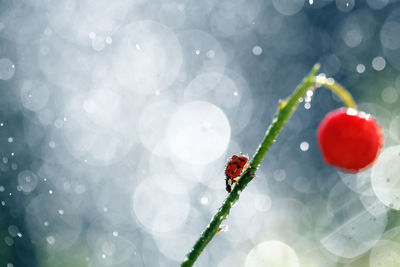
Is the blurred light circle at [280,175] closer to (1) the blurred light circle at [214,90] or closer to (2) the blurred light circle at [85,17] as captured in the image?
(1) the blurred light circle at [214,90]

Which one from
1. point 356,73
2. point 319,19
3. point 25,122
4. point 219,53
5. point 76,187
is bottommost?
point 76,187

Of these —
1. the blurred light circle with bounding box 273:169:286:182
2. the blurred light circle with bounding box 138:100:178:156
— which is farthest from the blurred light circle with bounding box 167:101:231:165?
the blurred light circle with bounding box 273:169:286:182

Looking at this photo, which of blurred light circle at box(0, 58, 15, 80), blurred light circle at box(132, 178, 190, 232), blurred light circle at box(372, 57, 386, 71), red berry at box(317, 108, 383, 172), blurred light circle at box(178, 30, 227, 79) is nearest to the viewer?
red berry at box(317, 108, 383, 172)

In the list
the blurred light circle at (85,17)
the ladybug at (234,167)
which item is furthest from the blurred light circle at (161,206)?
the ladybug at (234,167)

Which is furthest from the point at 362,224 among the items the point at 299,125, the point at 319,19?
the point at 319,19

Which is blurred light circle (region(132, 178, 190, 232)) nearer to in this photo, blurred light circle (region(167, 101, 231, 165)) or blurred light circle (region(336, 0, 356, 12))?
blurred light circle (region(167, 101, 231, 165))

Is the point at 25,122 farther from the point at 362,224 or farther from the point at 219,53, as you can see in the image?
the point at 219,53
